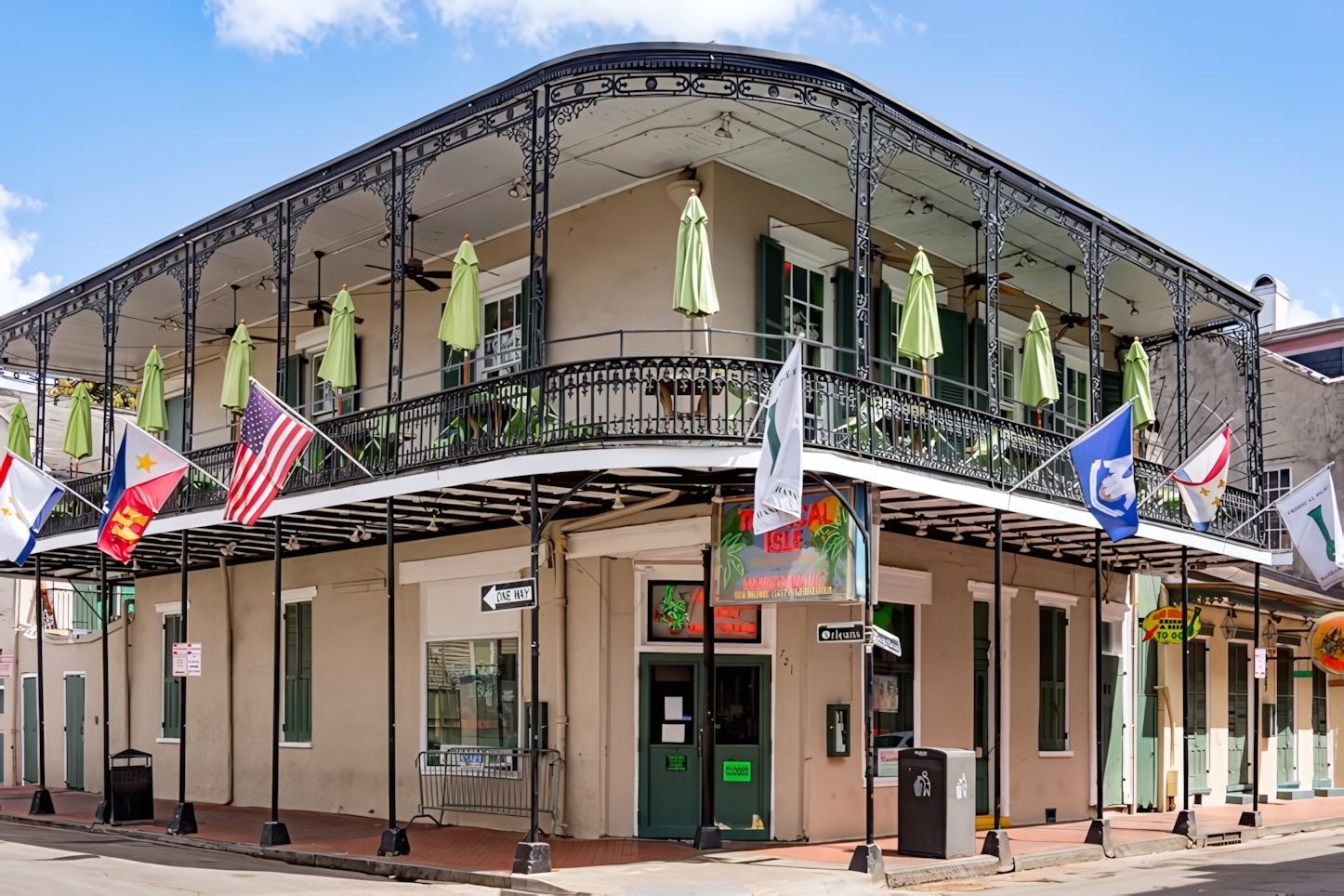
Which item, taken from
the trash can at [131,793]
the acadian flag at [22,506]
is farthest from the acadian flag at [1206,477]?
the acadian flag at [22,506]

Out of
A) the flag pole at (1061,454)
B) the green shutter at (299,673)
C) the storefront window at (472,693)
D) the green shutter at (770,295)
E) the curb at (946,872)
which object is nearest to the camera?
the curb at (946,872)

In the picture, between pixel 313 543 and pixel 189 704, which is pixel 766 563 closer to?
pixel 313 543

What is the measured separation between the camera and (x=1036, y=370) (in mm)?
16719

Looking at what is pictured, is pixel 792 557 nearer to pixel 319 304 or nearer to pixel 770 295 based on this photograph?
pixel 770 295

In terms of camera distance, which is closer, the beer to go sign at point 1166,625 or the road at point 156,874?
the road at point 156,874

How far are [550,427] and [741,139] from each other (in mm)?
3907

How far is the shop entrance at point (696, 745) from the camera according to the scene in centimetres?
1587

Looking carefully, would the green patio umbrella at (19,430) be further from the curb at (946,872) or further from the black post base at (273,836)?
the curb at (946,872)

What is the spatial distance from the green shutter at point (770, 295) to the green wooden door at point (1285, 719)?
48.7 ft

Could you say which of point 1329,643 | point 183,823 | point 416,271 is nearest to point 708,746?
point 183,823

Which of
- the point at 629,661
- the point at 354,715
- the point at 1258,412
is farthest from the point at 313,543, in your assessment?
the point at 1258,412

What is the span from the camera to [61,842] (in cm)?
1673

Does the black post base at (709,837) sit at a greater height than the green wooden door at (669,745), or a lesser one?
lesser

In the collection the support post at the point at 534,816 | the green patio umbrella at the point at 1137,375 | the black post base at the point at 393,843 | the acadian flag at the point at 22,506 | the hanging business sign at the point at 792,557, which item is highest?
the green patio umbrella at the point at 1137,375
